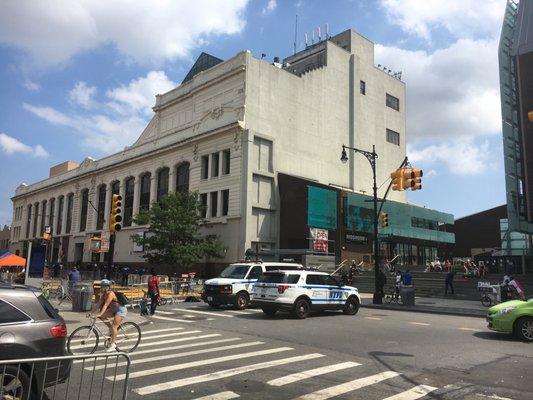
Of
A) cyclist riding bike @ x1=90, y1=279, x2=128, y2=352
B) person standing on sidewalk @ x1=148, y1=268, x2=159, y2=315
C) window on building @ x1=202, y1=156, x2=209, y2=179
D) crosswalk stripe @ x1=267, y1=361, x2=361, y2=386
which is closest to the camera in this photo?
crosswalk stripe @ x1=267, y1=361, x2=361, y2=386

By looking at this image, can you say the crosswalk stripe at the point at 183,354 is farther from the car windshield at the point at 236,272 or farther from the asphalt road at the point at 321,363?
the car windshield at the point at 236,272

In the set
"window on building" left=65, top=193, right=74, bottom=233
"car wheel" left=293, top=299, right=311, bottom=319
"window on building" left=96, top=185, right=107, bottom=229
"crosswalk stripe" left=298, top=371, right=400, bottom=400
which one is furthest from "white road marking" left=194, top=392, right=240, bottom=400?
"window on building" left=65, top=193, right=74, bottom=233

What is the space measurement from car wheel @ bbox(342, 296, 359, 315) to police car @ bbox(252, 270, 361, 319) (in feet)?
0.66

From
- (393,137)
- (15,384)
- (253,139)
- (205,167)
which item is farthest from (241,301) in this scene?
(393,137)

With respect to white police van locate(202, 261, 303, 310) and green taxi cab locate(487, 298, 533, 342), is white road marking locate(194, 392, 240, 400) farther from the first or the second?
white police van locate(202, 261, 303, 310)

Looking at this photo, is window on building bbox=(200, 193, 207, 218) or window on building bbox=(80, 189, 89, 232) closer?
window on building bbox=(200, 193, 207, 218)

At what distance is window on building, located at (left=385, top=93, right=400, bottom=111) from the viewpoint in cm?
6600

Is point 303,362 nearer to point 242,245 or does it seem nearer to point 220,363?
point 220,363

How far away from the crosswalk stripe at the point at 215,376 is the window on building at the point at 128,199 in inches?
2000

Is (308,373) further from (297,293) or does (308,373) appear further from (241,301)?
(241,301)

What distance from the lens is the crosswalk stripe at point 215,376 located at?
7.61 m

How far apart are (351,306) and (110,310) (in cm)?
1104

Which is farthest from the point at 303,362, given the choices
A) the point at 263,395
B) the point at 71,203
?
the point at 71,203

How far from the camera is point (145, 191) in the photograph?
2248 inches
